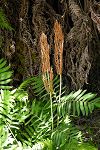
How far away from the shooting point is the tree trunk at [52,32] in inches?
106

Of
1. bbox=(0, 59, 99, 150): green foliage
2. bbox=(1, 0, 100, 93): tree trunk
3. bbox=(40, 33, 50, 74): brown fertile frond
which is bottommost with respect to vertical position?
bbox=(0, 59, 99, 150): green foliage

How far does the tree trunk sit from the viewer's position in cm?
268

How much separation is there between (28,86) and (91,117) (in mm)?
696

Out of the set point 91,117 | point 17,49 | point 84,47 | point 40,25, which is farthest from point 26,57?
point 91,117

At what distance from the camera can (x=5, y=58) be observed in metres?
2.84

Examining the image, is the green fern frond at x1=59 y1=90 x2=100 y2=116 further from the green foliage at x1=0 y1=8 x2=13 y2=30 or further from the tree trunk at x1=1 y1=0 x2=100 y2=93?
the green foliage at x1=0 y1=8 x2=13 y2=30

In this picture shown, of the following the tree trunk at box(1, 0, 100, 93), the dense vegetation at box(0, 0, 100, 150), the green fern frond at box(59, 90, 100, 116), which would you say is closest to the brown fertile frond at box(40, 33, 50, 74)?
the dense vegetation at box(0, 0, 100, 150)

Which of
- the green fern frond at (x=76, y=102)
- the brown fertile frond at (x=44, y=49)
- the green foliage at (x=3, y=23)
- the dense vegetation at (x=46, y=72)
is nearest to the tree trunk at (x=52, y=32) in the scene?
the dense vegetation at (x=46, y=72)

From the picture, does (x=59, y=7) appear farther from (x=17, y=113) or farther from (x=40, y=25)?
(x=17, y=113)

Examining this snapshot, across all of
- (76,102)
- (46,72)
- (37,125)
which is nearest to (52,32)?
(46,72)

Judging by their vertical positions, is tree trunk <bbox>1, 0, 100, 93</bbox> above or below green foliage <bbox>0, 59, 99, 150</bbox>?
above

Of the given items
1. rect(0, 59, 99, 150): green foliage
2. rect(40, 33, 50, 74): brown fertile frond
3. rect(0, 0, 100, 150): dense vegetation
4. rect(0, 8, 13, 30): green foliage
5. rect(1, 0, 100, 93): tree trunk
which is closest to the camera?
rect(40, 33, 50, 74): brown fertile frond

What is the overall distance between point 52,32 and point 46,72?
0.59 metres

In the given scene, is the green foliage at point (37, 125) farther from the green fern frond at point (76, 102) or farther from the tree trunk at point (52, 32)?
the tree trunk at point (52, 32)
